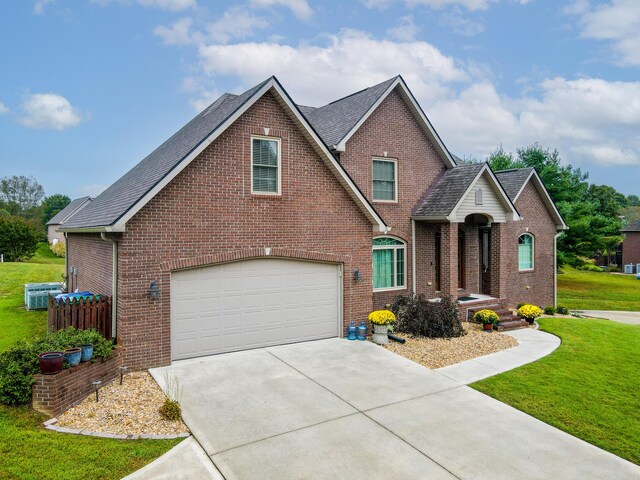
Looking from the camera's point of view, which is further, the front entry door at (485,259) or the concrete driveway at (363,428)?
the front entry door at (485,259)

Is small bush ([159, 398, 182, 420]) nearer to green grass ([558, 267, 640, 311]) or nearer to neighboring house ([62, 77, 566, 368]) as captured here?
neighboring house ([62, 77, 566, 368])

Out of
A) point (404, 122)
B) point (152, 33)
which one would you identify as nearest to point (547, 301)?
point (404, 122)

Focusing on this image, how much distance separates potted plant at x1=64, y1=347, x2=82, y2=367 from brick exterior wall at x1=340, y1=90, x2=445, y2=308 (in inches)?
380

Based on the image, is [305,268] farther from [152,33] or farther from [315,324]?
[152,33]

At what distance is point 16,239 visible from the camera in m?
37.8

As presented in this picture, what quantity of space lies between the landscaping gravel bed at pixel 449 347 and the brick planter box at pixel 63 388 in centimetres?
733

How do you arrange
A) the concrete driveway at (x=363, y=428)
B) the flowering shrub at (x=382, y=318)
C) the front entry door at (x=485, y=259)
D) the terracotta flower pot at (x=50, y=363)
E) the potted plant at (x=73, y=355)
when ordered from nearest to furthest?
the concrete driveway at (x=363, y=428), the terracotta flower pot at (x=50, y=363), the potted plant at (x=73, y=355), the flowering shrub at (x=382, y=318), the front entry door at (x=485, y=259)

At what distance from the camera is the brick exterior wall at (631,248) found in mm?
45197

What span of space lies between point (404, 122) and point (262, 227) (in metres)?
7.95

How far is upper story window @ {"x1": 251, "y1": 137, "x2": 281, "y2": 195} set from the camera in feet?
36.4

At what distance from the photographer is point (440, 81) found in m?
21.9

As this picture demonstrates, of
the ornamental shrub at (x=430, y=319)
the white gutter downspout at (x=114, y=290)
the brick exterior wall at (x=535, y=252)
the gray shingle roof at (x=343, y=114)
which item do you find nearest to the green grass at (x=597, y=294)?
the brick exterior wall at (x=535, y=252)

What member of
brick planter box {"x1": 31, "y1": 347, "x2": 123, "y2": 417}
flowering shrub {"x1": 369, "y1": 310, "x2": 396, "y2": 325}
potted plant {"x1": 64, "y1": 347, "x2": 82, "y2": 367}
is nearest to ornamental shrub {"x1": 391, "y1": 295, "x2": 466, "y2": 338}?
flowering shrub {"x1": 369, "y1": 310, "x2": 396, "y2": 325}

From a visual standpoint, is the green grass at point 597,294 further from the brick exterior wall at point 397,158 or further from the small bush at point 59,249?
the small bush at point 59,249
